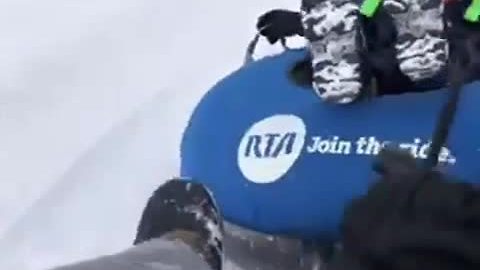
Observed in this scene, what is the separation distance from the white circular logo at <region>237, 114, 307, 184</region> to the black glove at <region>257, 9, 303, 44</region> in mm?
99

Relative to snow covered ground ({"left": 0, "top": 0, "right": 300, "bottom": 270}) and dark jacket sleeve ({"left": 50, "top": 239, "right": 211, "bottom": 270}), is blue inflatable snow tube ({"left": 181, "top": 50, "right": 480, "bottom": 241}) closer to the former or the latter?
dark jacket sleeve ({"left": 50, "top": 239, "right": 211, "bottom": 270})

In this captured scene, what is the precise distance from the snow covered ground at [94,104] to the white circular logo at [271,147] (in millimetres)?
236

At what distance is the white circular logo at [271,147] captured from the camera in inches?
39.1

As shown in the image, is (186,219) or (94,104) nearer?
(186,219)

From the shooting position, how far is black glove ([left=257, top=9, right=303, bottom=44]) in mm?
1090

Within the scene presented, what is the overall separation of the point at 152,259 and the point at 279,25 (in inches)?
→ 8.9

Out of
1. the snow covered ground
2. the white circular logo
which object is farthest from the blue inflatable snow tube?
the snow covered ground

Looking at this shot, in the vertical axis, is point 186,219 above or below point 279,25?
below

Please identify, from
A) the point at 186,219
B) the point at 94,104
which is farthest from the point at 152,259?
the point at 94,104

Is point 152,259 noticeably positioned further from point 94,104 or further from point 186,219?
point 94,104

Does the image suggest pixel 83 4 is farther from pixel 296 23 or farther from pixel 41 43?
pixel 296 23

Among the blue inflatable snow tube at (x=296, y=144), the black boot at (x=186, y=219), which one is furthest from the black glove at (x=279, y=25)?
the black boot at (x=186, y=219)

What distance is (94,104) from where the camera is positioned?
4.33 feet

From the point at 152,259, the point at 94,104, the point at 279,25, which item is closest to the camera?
the point at 152,259
